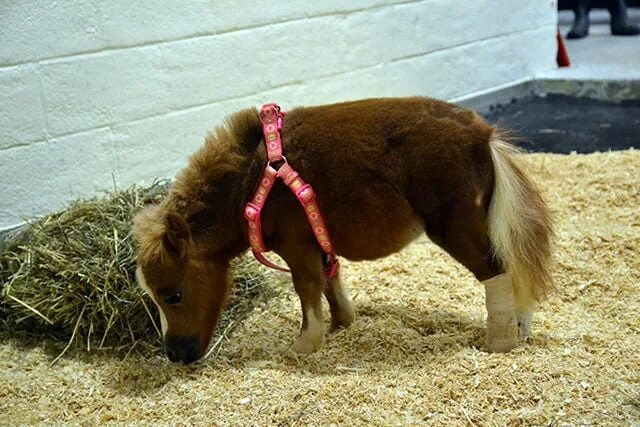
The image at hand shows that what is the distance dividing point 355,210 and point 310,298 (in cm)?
44

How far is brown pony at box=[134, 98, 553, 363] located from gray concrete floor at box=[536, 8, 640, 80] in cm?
472

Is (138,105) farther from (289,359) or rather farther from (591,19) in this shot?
(591,19)

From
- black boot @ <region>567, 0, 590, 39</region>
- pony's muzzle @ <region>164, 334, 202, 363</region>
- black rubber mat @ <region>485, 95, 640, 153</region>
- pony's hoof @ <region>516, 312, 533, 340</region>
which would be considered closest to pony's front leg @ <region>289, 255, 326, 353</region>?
pony's muzzle @ <region>164, 334, 202, 363</region>

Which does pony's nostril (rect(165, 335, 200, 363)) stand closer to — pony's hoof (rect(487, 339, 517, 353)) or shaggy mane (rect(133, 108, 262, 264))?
shaggy mane (rect(133, 108, 262, 264))

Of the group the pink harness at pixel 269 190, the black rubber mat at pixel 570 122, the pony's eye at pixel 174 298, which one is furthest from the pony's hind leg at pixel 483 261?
the black rubber mat at pixel 570 122

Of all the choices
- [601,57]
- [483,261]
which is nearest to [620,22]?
[601,57]

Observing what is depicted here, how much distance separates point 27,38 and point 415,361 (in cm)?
282

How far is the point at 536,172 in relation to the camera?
5.45 meters

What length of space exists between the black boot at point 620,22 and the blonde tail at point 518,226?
7083mm

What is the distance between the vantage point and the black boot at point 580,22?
965 centimetres

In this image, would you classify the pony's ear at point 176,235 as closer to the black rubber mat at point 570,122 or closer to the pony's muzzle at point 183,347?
the pony's muzzle at point 183,347

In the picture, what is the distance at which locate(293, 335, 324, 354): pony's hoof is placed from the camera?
11.4 ft

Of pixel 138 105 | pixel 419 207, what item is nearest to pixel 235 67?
pixel 138 105

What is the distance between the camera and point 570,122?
6922mm
